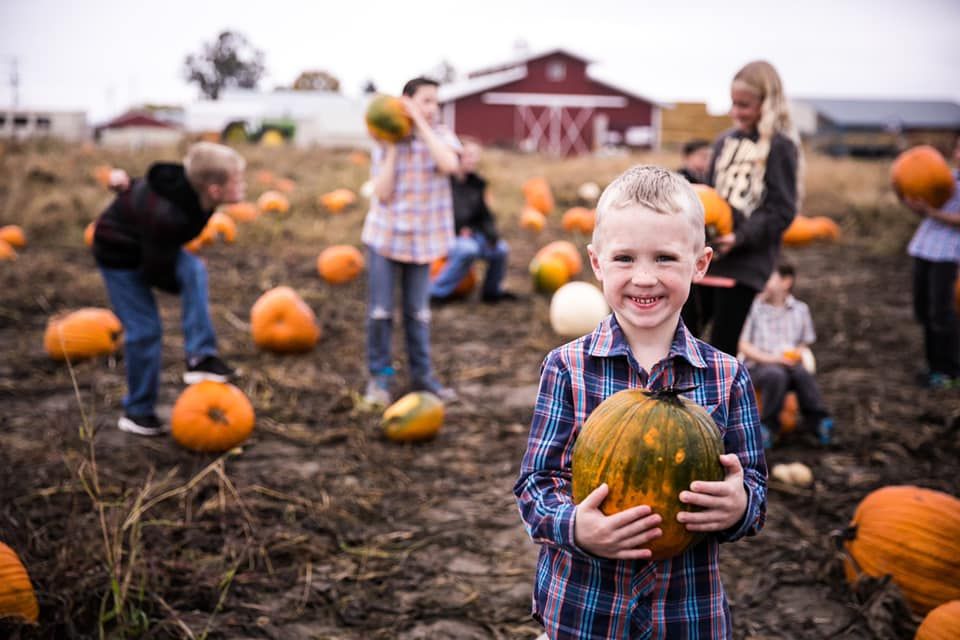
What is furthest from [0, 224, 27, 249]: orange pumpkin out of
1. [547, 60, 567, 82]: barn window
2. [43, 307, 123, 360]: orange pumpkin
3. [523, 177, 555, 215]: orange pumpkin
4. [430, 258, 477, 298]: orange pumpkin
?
[547, 60, 567, 82]: barn window

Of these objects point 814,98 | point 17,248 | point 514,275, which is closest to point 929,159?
point 514,275

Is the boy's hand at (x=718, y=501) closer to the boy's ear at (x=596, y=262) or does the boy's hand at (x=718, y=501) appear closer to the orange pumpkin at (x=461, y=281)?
the boy's ear at (x=596, y=262)

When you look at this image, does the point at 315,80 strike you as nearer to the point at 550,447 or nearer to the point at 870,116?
the point at 550,447

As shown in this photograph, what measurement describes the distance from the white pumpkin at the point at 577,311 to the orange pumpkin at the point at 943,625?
4.72 meters

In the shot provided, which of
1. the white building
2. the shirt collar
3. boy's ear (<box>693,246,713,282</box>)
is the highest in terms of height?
the white building

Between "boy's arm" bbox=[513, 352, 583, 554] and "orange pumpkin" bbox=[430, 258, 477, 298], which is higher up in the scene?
"boy's arm" bbox=[513, 352, 583, 554]

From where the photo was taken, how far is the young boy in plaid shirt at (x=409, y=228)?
211 inches

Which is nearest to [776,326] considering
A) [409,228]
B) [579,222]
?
[409,228]

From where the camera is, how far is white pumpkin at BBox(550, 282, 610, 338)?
7.51 metres

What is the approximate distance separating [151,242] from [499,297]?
4.80 m

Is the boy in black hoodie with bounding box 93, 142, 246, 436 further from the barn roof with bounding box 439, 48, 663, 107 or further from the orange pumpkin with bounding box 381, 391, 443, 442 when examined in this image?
the barn roof with bounding box 439, 48, 663, 107

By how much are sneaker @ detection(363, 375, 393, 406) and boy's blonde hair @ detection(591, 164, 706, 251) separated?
3826 millimetres

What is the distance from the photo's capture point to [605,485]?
5.58ft

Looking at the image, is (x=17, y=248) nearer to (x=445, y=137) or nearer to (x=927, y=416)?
(x=445, y=137)
